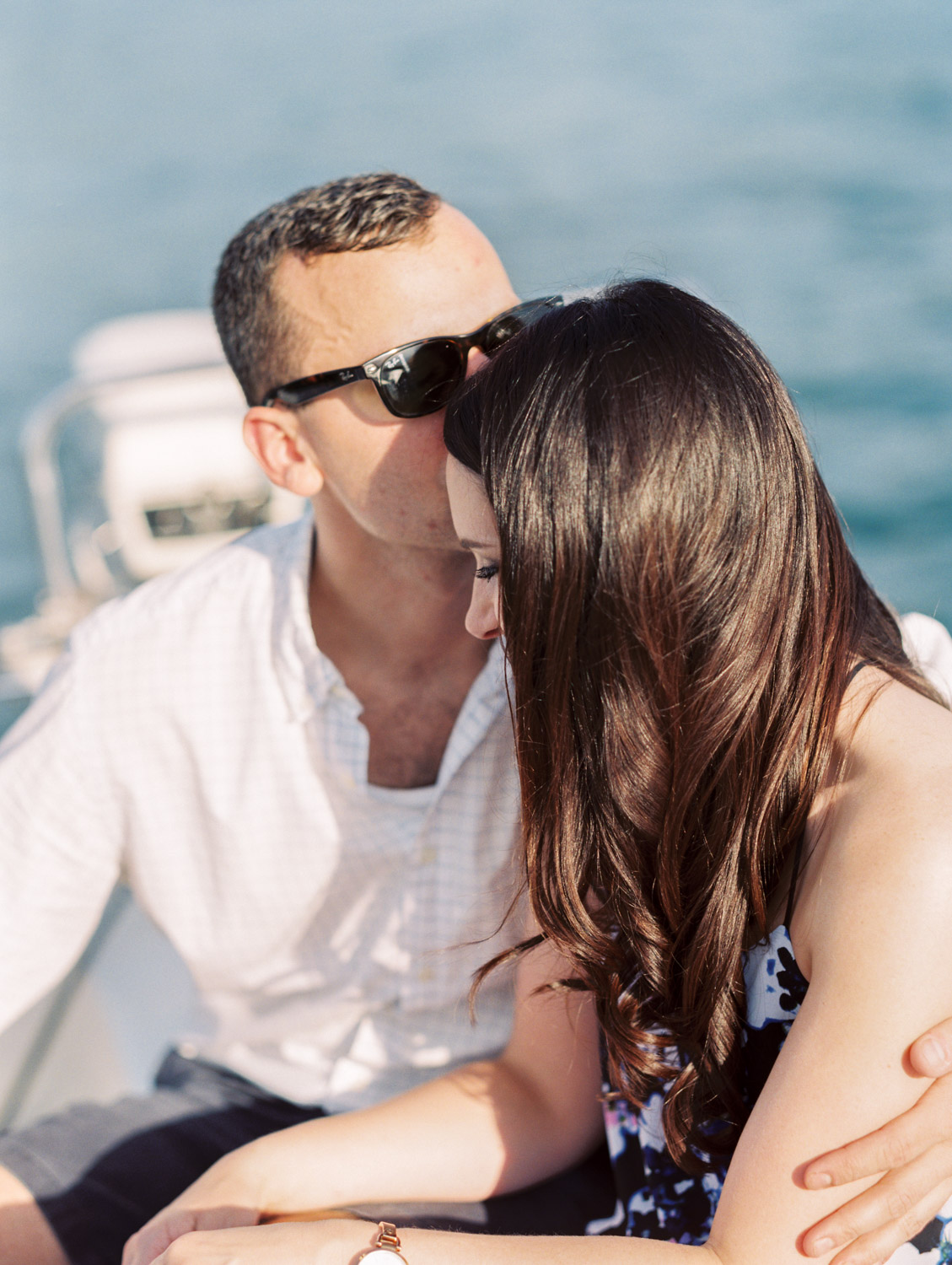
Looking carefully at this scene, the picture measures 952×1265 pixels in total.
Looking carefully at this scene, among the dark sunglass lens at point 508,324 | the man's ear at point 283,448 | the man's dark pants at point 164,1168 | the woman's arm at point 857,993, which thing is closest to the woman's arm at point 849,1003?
the woman's arm at point 857,993

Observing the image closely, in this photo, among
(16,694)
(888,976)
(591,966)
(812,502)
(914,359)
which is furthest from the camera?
(914,359)

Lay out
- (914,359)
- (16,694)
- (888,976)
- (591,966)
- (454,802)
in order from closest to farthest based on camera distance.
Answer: (888,976), (591,966), (454,802), (16,694), (914,359)

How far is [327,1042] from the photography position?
7.15 feet

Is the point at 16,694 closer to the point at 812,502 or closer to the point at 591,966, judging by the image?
the point at 591,966

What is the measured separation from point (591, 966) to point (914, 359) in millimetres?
10191

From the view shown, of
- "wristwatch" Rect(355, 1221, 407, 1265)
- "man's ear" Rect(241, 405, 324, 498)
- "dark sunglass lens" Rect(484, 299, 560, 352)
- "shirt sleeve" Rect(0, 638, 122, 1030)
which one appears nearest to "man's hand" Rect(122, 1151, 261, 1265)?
"wristwatch" Rect(355, 1221, 407, 1265)

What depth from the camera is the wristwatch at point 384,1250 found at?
139cm

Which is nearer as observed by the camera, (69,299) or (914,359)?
(914,359)

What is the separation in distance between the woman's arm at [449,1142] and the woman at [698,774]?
0.05 ft

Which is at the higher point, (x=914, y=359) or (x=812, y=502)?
(x=812, y=502)

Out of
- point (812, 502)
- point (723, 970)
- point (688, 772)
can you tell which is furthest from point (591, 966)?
point (812, 502)

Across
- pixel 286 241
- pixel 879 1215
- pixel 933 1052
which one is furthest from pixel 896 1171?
pixel 286 241

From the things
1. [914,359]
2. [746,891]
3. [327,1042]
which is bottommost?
[914,359]

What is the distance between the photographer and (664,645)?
1.34 metres
